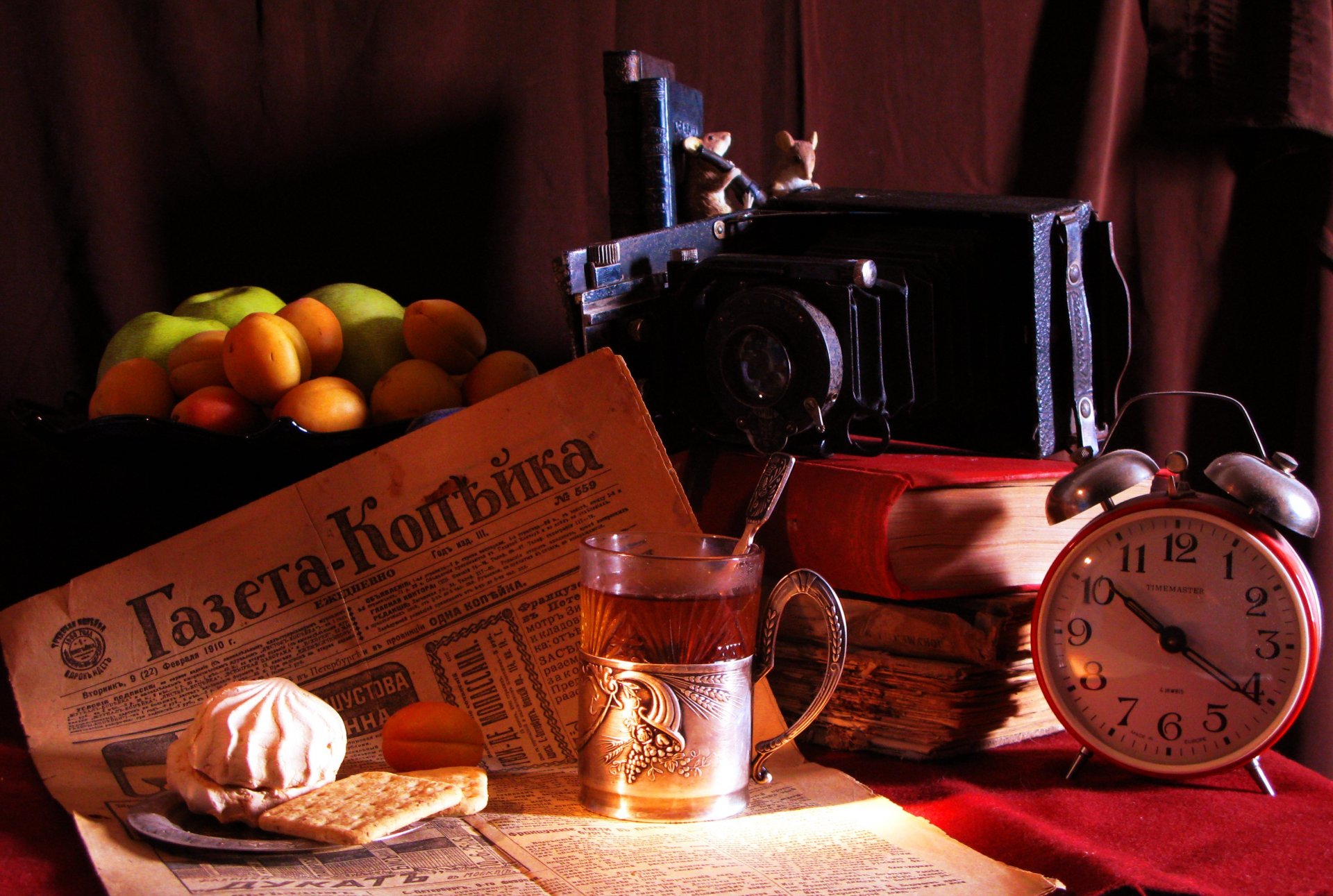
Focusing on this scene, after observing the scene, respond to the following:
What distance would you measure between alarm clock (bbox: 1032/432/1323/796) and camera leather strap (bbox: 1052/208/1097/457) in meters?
0.20

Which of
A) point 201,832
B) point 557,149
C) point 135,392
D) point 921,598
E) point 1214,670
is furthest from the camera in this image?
point 557,149

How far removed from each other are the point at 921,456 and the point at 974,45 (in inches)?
25.9

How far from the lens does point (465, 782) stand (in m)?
0.68

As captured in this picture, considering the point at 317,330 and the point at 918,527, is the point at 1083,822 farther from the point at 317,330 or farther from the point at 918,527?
A: the point at 317,330

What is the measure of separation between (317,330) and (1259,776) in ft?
2.55

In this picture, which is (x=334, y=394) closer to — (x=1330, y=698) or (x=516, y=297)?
(x=516, y=297)

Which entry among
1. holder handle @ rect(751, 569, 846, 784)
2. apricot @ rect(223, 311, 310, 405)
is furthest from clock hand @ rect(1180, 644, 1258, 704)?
apricot @ rect(223, 311, 310, 405)

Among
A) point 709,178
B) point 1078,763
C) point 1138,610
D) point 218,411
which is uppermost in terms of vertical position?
point 709,178

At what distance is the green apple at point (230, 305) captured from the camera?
42.2 inches

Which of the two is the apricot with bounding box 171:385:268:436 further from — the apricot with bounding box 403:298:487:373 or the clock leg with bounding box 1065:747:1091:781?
the clock leg with bounding box 1065:747:1091:781

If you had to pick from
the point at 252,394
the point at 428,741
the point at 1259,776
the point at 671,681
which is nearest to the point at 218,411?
the point at 252,394

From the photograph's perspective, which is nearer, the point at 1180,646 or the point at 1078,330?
the point at 1180,646

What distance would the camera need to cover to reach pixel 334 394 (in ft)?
3.08

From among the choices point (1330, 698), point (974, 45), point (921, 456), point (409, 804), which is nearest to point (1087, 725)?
point (921, 456)
